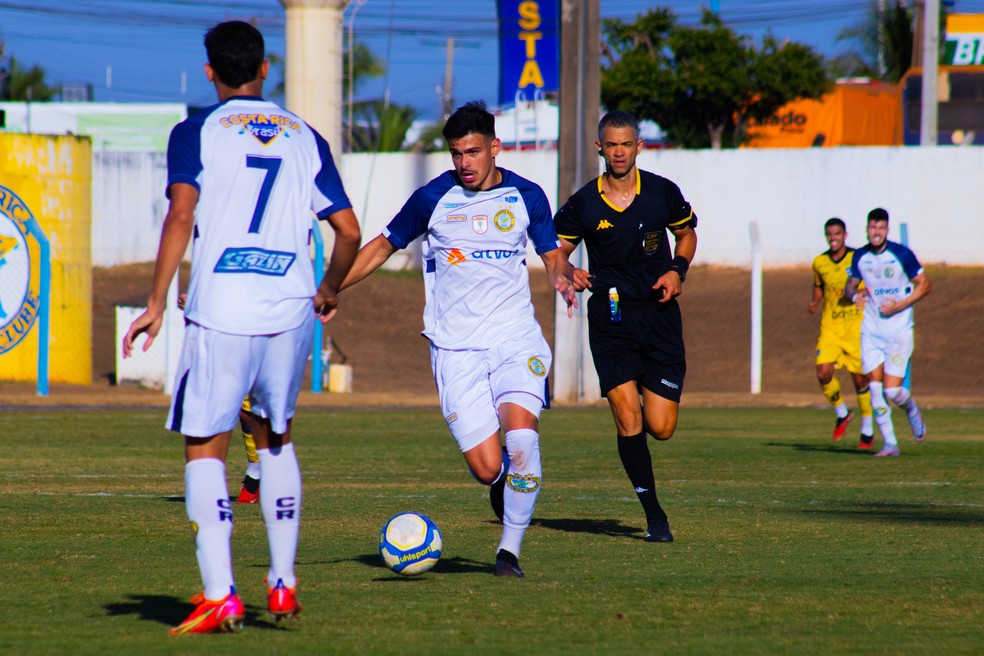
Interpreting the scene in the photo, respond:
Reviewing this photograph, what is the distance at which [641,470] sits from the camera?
8.19 meters

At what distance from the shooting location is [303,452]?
45.2 ft

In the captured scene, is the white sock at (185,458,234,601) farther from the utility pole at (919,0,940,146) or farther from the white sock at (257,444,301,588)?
the utility pole at (919,0,940,146)

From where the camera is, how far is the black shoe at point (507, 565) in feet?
21.4

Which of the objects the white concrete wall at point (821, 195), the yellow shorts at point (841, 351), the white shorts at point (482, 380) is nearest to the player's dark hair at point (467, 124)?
the white shorts at point (482, 380)

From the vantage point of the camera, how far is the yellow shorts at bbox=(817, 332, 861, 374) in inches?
619

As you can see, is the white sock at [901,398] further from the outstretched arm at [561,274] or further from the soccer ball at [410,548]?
the soccer ball at [410,548]

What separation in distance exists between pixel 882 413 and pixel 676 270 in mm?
6626

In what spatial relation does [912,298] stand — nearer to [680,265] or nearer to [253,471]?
[680,265]

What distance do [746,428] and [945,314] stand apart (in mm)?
16049

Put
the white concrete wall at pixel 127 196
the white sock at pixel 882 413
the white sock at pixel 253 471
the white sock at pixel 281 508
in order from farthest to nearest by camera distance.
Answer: the white concrete wall at pixel 127 196 < the white sock at pixel 882 413 < the white sock at pixel 253 471 < the white sock at pixel 281 508

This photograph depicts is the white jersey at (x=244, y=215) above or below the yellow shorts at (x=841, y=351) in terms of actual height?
above

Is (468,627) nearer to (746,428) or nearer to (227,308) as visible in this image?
(227,308)

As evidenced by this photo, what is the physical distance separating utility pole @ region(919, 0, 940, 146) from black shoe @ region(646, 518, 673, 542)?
31.1 metres

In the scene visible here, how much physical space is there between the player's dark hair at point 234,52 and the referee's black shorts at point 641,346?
344cm
